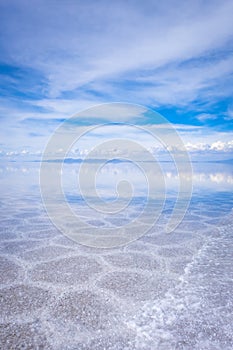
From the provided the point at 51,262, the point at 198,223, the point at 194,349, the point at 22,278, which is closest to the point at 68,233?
the point at 51,262

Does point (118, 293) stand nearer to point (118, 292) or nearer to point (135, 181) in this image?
point (118, 292)

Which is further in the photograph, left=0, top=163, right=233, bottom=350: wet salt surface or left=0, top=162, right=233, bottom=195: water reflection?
left=0, top=162, right=233, bottom=195: water reflection

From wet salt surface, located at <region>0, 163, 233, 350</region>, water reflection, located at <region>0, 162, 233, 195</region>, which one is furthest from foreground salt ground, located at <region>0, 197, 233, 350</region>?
water reflection, located at <region>0, 162, 233, 195</region>

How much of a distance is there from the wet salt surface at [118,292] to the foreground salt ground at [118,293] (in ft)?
0.05

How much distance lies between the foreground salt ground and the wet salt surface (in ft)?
0.05

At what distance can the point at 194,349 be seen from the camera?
320 cm

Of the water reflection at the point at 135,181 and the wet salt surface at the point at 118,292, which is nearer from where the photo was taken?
the wet salt surface at the point at 118,292

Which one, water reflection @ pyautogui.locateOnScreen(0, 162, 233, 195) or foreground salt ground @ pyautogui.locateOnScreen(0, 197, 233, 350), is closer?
foreground salt ground @ pyautogui.locateOnScreen(0, 197, 233, 350)

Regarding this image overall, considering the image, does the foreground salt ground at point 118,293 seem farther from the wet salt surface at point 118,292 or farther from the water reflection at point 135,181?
the water reflection at point 135,181

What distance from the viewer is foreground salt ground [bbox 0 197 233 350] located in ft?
11.2

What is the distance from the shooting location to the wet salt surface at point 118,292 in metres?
3.42

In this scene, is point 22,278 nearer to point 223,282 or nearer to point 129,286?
point 129,286

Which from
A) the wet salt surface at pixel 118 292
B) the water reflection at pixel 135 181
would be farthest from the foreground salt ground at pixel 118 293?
the water reflection at pixel 135 181

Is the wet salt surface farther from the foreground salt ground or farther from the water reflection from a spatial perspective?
the water reflection
